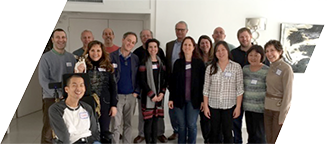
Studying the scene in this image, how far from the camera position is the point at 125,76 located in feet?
12.0

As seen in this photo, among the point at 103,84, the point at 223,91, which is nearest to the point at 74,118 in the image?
the point at 103,84

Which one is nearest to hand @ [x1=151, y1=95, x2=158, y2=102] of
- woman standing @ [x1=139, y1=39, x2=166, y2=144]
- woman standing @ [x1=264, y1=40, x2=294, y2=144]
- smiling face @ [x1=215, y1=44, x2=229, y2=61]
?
woman standing @ [x1=139, y1=39, x2=166, y2=144]

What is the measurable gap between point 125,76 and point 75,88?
0.97m

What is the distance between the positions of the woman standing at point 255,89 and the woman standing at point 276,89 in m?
0.10

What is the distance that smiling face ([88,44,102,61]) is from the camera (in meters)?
3.30

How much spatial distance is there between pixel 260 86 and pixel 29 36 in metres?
2.89

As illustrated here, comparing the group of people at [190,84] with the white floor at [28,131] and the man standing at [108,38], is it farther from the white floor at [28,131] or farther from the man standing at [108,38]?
the white floor at [28,131]

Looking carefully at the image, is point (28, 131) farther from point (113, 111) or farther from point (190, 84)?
point (190, 84)

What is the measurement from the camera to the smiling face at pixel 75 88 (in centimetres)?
274

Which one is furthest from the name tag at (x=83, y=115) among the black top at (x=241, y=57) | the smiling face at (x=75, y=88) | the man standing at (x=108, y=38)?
the black top at (x=241, y=57)

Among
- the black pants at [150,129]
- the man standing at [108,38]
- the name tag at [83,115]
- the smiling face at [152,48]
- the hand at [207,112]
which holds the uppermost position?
the man standing at [108,38]

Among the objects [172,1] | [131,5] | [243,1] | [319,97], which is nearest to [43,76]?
[131,5]

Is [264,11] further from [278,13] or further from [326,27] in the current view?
[326,27]

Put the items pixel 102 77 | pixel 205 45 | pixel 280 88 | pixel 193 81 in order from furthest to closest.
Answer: pixel 205 45
pixel 193 81
pixel 102 77
pixel 280 88
